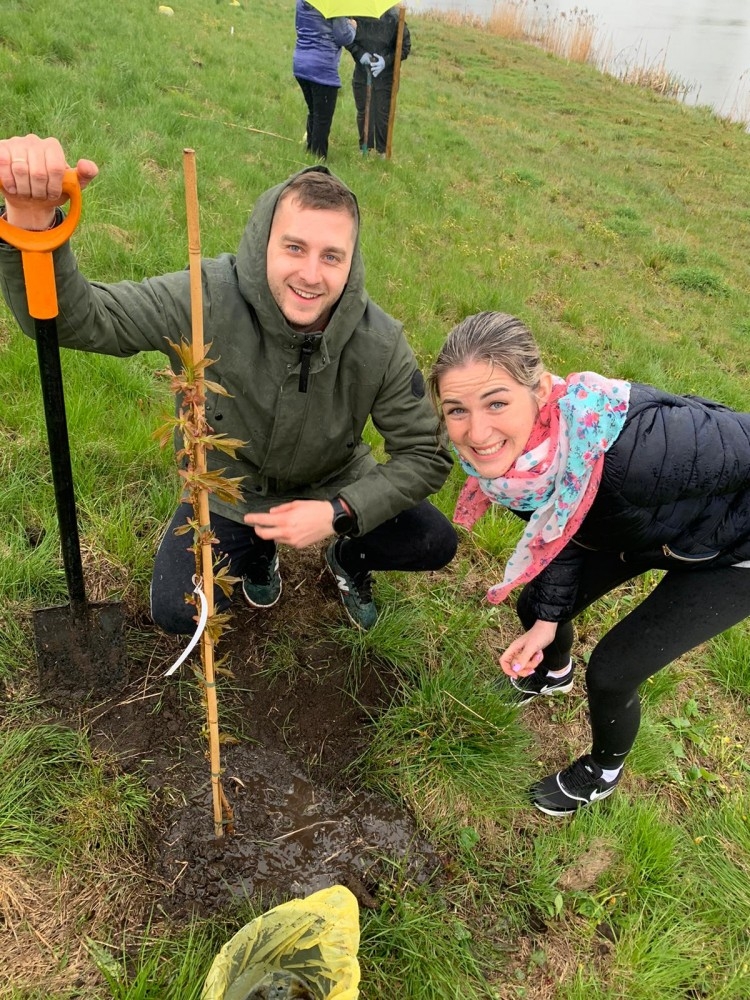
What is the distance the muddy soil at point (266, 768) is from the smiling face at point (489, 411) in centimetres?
98

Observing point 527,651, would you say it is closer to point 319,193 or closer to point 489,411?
point 489,411

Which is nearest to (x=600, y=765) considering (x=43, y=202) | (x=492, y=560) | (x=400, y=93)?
(x=492, y=560)

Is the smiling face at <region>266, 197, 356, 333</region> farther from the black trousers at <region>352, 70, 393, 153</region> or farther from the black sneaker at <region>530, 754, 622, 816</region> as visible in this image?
the black trousers at <region>352, 70, 393, 153</region>

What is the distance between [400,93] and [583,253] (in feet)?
20.4

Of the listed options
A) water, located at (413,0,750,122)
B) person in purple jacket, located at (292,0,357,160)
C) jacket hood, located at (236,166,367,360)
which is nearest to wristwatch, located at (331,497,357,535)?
jacket hood, located at (236,166,367,360)

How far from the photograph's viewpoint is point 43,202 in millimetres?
1598

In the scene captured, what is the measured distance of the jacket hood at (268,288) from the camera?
2.13m

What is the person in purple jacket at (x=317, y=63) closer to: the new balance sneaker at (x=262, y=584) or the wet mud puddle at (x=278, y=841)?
the new balance sneaker at (x=262, y=584)

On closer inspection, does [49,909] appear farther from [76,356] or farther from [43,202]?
[76,356]

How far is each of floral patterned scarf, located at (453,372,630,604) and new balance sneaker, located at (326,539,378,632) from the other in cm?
86

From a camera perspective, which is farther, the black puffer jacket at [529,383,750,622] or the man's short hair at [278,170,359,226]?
the man's short hair at [278,170,359,226]

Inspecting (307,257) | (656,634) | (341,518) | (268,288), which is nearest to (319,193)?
(307,257)

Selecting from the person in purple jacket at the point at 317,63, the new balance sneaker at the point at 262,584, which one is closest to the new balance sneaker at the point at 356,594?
the new balance sneaker at the point at 262,584

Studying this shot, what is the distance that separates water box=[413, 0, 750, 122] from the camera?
793 inches
